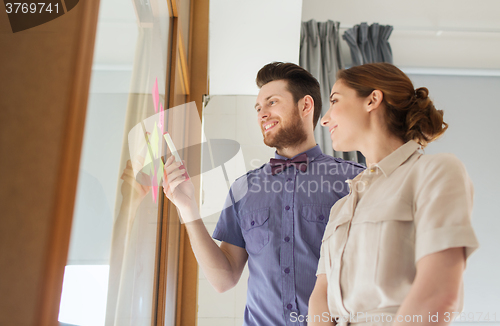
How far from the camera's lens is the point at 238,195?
136 cm

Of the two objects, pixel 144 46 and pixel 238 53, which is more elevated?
pixel 238 53

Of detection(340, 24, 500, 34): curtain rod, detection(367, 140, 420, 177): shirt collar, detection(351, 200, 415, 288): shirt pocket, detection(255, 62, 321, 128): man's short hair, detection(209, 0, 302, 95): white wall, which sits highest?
detection(340, 24, 500, 34): curtain rod

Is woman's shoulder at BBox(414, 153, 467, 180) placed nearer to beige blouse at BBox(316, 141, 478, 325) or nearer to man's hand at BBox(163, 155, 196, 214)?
beige blouse at BBox(316, 141, 478, 325)

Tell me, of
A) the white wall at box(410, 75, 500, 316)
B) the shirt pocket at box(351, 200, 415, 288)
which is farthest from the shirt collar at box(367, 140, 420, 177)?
the white wall at box(410, 75, 500, 316)

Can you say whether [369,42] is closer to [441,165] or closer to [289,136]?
[289,136]

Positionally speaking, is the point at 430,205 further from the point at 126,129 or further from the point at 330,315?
the point at 126,129

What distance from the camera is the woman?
2.04 ft

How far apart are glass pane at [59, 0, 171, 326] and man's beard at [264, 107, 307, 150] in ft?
1.49

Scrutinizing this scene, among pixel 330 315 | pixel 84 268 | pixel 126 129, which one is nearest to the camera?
pixel 84 268

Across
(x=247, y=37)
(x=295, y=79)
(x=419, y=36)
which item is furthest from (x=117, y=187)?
(x=419, y=36)

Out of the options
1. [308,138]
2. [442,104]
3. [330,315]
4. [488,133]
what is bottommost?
[330,315]

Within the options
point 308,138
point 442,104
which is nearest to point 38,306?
point 308,138

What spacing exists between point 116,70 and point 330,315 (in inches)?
26.4

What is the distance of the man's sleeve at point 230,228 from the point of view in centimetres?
132
